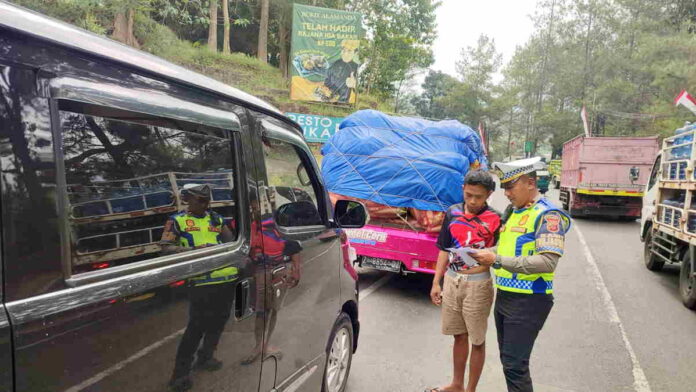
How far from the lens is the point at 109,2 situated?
12.2 meters

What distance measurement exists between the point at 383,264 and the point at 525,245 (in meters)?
2.95

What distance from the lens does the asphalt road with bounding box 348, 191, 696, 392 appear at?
3498mm

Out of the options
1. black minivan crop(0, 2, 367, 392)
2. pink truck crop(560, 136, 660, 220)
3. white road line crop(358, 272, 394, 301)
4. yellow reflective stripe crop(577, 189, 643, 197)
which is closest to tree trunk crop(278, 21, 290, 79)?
pink truck crop(560, 136, 660, 220)

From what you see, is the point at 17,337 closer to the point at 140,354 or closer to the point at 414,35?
the point at 140,354

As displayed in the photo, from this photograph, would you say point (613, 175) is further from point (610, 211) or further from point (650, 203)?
point (650, 203)

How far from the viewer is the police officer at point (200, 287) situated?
147 cm

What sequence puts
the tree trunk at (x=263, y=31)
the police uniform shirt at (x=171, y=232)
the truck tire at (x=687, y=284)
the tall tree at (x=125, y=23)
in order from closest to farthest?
the police uniform shirt at (x=171, y=232)
the truck tire at (x=687, y=284)
the tall tree at (x=125, y=23)
the tree trunk at (x=263, y=31)

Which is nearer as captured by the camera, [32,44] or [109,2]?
[32,44]

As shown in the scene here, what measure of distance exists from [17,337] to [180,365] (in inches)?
22.6

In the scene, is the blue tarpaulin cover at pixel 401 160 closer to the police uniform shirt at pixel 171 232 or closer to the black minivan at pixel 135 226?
the black minivan at pixel 135 226

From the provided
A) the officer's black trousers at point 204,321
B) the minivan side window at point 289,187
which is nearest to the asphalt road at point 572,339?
the minivan side window at point 289,187

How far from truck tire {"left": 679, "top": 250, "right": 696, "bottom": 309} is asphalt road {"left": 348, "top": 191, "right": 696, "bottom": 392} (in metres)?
0.13

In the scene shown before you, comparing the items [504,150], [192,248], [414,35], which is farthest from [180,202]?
[504,150]

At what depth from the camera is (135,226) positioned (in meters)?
1.33
